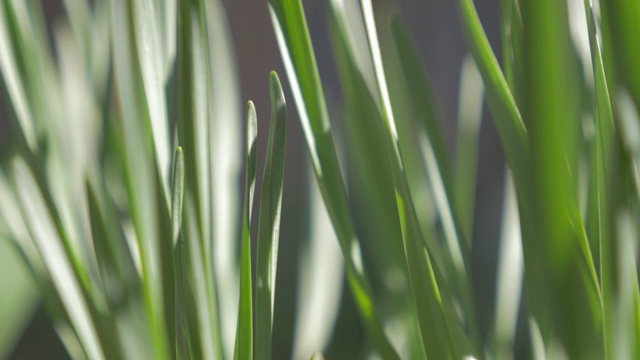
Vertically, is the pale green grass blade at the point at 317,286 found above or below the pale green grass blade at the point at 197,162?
below

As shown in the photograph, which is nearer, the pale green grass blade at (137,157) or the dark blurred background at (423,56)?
the pale green grass blade at (137,157)

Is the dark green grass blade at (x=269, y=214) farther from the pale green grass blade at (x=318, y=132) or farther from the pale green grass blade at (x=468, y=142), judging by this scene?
the pale green grass blade at (x=468, y=142)

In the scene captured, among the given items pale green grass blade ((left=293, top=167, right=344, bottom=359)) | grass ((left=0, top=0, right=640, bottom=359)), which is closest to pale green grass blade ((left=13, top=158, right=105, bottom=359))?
grass ((left=0, top=0, right=640, bottom=359))

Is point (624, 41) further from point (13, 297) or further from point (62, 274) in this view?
point (13, 297)

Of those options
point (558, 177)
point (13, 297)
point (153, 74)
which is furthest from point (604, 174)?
point (13, 297)

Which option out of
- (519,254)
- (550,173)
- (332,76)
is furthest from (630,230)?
(332,76)

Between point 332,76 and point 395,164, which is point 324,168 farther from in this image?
point 332,76

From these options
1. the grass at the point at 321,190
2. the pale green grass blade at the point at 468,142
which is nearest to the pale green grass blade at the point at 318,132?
the grass at the point at 321,190

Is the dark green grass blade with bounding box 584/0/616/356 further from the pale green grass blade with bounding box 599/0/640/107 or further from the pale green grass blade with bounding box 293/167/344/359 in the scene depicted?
the pale green grass blade with bounding box 293/167/344/359
